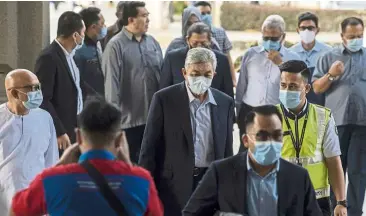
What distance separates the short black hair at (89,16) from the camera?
328 inches

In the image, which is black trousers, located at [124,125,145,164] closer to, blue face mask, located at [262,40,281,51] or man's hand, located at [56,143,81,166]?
blue face mask, located at [262,40,281,51]

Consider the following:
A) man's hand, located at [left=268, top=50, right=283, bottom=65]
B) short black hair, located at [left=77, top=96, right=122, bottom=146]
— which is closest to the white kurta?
short black hair, located at [left=77, top=96, right=122, bottom=146]

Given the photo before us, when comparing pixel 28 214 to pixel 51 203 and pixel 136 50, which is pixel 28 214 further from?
pixel 136 50

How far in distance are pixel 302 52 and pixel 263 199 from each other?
14.2ft

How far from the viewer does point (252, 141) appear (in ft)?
14.8

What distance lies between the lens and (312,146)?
5328mm

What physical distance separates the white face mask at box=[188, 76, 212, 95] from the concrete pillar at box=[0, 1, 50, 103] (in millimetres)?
2820

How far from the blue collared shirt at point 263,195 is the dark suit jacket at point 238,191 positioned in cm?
2

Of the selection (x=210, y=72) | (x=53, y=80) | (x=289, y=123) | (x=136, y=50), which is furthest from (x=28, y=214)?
(x=136, y=50)

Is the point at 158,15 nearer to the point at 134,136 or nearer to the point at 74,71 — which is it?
the point at 134,136

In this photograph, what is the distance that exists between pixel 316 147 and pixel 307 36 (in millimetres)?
3282

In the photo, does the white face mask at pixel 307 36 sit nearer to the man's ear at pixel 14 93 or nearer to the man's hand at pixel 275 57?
the man's hand at pixel 275 57

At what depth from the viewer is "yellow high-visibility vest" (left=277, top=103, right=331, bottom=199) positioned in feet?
17.4

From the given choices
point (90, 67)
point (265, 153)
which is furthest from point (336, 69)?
point (265, 153)
